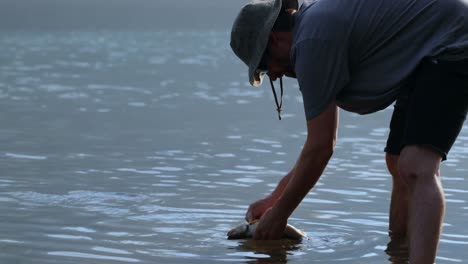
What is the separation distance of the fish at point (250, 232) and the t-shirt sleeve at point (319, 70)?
1281mm

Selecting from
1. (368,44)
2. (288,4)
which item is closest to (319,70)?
(368,44)

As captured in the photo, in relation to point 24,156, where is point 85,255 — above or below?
below

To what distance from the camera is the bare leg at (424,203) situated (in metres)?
4.55

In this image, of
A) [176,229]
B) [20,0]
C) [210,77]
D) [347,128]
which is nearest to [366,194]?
[176,229]

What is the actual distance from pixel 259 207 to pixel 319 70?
132cm

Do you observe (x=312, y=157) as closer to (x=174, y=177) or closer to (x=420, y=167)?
(x=420, y=167)

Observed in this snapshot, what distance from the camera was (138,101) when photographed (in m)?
16.0

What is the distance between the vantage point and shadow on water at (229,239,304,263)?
18.7 feet

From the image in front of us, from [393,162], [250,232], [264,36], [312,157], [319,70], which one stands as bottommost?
[250,232]

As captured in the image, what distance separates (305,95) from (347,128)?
311 inches

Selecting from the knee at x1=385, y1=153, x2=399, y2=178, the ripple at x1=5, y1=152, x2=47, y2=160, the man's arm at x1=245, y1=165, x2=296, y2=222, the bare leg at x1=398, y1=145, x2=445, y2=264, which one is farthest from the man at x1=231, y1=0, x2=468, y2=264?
the ripple at x1=5, y1=152, x2=47, y2=160

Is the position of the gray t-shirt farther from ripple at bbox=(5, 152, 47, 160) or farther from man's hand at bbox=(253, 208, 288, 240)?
ripple at bbox=(5, 152, 47, 160)

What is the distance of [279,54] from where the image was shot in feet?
16.4

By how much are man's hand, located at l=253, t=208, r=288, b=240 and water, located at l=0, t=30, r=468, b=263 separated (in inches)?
7.5
